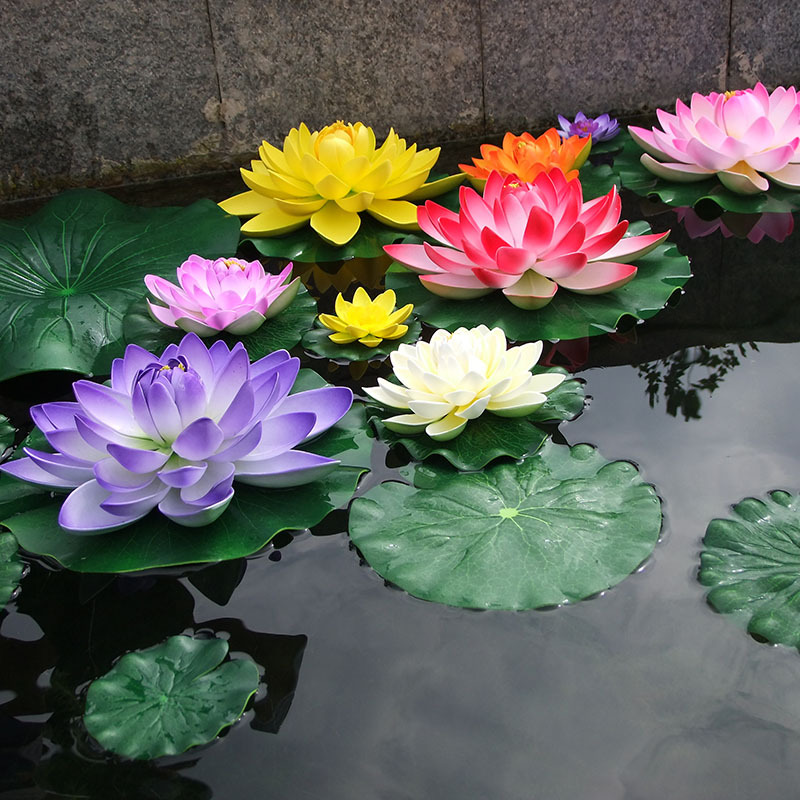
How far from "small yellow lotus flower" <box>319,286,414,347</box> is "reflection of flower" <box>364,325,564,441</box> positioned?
0.24 m

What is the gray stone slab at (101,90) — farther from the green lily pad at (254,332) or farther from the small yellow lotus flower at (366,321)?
the small yellow lotus flower at (366,321)

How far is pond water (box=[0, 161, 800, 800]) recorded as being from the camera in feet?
3.24

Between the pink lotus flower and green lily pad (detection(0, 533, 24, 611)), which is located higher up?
the pink lotus flower

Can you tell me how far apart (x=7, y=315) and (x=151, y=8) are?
4.45ft

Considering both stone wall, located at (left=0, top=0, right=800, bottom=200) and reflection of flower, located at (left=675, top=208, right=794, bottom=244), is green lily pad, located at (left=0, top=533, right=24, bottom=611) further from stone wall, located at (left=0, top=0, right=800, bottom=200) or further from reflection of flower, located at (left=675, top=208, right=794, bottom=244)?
stone wall, located at (left=0, top=0, right=800, bottom=200)

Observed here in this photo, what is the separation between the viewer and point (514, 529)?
1.30m

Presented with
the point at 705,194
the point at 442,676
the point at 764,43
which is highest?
the point at 764,43

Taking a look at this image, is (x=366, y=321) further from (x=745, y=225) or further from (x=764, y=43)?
(x=764, y=43)

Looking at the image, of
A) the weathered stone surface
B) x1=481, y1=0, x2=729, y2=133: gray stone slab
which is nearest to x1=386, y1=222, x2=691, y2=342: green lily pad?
x1=481, y1=0, x2=729, y2=133: gray stone slab

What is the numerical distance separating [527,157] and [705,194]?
53cm

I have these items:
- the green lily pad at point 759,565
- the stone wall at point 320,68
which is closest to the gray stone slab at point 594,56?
the stone wall at point 320,68

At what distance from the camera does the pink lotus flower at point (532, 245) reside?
183 centimetres

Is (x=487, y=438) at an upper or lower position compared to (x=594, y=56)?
lower

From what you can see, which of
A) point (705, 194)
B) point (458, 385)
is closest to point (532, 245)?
point (458, 385)
